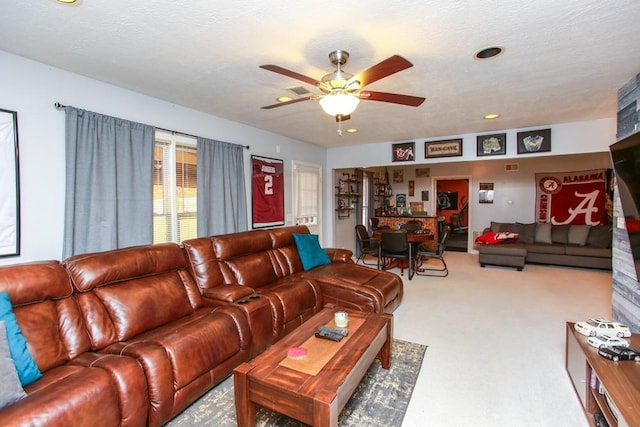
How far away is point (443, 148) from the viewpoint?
503 centimetres

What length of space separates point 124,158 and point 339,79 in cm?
222

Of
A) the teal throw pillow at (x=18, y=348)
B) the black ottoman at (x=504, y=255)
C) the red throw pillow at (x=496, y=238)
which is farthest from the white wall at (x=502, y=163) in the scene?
the teal throw pillow at (x=18, y=348)

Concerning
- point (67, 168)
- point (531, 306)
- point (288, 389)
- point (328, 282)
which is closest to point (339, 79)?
point (288, 389)

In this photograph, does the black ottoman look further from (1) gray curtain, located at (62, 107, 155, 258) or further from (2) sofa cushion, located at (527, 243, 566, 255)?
(1) gray curtain, located at (62, 107, 155, 258)

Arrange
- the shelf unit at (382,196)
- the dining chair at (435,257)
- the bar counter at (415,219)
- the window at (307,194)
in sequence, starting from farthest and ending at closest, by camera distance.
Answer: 1. the shelf unit at (382,196)
2. the bar counter at (415,219)
3. the window at (307,194)
4. the dining chair at (435,257)

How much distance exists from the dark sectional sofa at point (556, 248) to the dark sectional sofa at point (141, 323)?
3.85 metres

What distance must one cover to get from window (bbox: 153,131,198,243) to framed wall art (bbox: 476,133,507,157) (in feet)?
13.9

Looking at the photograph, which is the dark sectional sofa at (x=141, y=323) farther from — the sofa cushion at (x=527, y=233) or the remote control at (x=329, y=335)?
the sofa cushion at (x=527, y=233)

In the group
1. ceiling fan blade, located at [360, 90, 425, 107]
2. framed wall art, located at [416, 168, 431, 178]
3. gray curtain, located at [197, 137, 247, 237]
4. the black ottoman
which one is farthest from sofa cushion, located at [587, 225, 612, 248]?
gray curtain, located at [197, 137, 247, 237]

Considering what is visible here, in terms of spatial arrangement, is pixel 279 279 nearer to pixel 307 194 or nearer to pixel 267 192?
pixel 267 192

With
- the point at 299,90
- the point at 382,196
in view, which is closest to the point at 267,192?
the point at 299,90

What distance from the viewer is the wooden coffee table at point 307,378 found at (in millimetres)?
1420

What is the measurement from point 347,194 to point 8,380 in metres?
5.88

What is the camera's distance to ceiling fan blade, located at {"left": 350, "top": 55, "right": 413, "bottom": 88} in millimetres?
1706
